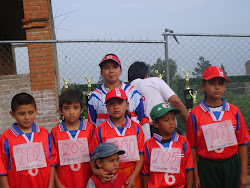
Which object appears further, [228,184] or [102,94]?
[102,94]

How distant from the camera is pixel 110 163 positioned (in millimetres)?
2488

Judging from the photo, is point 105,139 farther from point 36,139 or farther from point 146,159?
point 36,139

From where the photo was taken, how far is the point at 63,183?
105 inches

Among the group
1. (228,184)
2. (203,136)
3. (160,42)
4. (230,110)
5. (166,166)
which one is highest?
(160,42)

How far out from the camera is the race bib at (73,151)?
2.68m

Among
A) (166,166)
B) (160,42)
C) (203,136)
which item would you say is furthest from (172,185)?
(160,42)

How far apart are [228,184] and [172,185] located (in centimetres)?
58

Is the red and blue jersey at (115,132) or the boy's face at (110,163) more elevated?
the red and blue jersey at (115,132)

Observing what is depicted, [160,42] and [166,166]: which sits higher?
[160,42]

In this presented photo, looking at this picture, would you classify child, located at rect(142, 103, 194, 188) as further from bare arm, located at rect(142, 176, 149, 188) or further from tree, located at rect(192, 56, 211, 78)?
tree, located at rect(192, 56, 211, 78)

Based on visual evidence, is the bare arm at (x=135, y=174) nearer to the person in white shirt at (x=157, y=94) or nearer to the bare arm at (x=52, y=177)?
the bare arm at (x=52, y=177)

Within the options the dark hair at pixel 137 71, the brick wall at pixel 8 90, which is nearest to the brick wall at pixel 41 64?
the brick wall at pixel 8 90

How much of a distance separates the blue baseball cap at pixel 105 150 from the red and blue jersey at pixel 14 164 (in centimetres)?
47

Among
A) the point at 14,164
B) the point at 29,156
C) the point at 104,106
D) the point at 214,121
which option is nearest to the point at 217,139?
the point at 214,121
